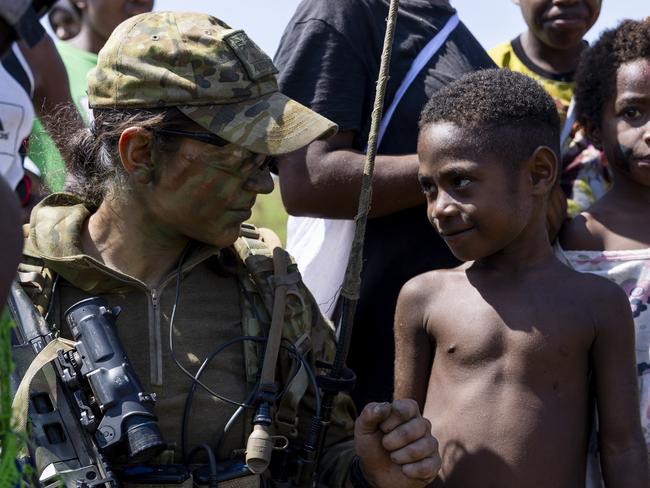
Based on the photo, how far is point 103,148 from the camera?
9.27ft

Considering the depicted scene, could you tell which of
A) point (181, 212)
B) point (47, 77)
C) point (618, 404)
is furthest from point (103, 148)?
point (618, 404)

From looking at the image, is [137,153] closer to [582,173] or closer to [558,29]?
[582,173]

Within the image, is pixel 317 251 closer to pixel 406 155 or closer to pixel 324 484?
pixel 406 155

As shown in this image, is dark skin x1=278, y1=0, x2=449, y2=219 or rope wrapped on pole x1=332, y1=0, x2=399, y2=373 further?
dark skin x1=278, y1=0, x2=449, y2=219

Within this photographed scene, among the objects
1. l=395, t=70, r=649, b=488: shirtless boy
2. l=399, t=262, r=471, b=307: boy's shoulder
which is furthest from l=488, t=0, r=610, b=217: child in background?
l=399, t=262, r=471, b=307: boy's shoulder

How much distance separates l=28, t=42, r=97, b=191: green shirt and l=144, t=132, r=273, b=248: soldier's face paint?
1.63 ft

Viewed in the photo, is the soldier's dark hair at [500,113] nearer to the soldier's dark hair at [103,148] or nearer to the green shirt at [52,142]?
the soldier's dark hair at [103,148]

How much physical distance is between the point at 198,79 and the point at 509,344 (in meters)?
1.01

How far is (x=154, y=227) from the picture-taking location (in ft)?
9.27

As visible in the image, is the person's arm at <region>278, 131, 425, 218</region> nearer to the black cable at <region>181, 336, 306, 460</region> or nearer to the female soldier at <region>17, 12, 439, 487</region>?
the female soldier at <region>17, 12, 439, 487</region>

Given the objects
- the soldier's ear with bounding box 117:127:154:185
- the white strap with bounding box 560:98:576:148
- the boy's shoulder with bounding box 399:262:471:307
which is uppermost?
the soldier's ear with bounding box 117:127:154:185

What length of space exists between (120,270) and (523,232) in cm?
104

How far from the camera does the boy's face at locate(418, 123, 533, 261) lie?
2.74 metres

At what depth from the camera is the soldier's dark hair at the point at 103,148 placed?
8.94 feet
